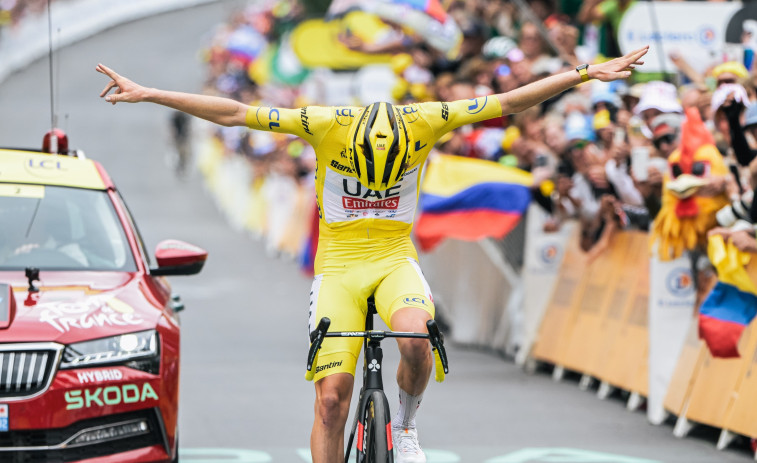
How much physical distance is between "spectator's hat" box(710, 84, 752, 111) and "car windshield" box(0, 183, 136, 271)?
13.9ft

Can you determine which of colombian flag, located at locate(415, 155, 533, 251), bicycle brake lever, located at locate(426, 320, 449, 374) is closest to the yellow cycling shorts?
bicycle brake lever, located at locate(426, 320, 449, 374)

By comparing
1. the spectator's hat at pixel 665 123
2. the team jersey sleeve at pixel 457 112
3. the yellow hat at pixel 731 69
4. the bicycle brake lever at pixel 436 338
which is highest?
the yellow hat at pixel 731 69

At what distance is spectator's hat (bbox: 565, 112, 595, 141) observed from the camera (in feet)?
39.6

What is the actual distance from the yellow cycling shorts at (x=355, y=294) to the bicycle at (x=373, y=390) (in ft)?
0.33

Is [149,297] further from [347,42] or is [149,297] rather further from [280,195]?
[280,195]

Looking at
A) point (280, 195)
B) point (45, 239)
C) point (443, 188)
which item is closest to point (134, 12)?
point (280, 195)

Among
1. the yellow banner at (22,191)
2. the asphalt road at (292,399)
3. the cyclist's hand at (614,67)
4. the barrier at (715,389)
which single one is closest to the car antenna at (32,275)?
the yellow banner at (22,191)

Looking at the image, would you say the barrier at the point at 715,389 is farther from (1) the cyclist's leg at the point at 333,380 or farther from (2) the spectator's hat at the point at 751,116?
(1) the cyclist's leg at the point at 333,380

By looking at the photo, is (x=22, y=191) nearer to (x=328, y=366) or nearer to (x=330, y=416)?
(x=328, y=366)

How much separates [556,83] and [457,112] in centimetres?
50

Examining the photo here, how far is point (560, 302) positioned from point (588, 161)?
1.62 m

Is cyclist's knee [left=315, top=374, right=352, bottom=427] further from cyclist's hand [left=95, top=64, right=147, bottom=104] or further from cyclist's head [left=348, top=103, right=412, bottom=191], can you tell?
cyclist's hand [left=95, top=64, right=147, bottom=104]

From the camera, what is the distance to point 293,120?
644 cm

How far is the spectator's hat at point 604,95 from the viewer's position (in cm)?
1213
